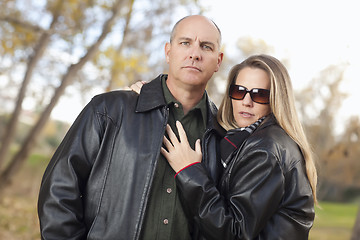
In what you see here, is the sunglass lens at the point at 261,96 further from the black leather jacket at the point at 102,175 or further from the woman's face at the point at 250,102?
the black leather jacket at the point at 102,175

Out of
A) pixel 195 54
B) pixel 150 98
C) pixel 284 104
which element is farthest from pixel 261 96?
A: pixel 150 98

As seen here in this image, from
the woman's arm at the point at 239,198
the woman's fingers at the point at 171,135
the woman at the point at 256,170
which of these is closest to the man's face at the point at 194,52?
the woman at the point at 256,170

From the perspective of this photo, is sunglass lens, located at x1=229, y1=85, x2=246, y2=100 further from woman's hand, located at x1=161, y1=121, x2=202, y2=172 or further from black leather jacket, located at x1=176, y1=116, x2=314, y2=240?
woman's hand, located at x1=161, y1=121, x2=202, y2=172

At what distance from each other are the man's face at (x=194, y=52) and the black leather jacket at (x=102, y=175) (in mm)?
415

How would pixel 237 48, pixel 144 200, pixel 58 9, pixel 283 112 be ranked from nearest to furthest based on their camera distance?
pixel 144 200 < pixel 283 112 < pixel 58 9 < pixel 237 48

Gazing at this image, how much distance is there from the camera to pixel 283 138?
261 cm

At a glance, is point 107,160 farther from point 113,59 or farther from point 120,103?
point 113,59

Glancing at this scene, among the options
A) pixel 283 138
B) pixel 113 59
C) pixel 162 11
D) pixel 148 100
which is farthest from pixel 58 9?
pixel 283 138

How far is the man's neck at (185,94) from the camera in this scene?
3088 mm

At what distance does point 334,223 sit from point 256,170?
54.8ft

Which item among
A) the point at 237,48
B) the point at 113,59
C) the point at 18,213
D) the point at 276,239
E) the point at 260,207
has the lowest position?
the point at 18,213

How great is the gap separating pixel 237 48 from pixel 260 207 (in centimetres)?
1961

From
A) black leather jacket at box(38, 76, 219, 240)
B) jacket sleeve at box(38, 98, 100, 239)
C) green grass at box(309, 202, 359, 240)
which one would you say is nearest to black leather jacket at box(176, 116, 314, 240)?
black leather jacket at box(38, 76, 219, 240)

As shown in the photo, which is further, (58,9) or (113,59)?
(58,9)
